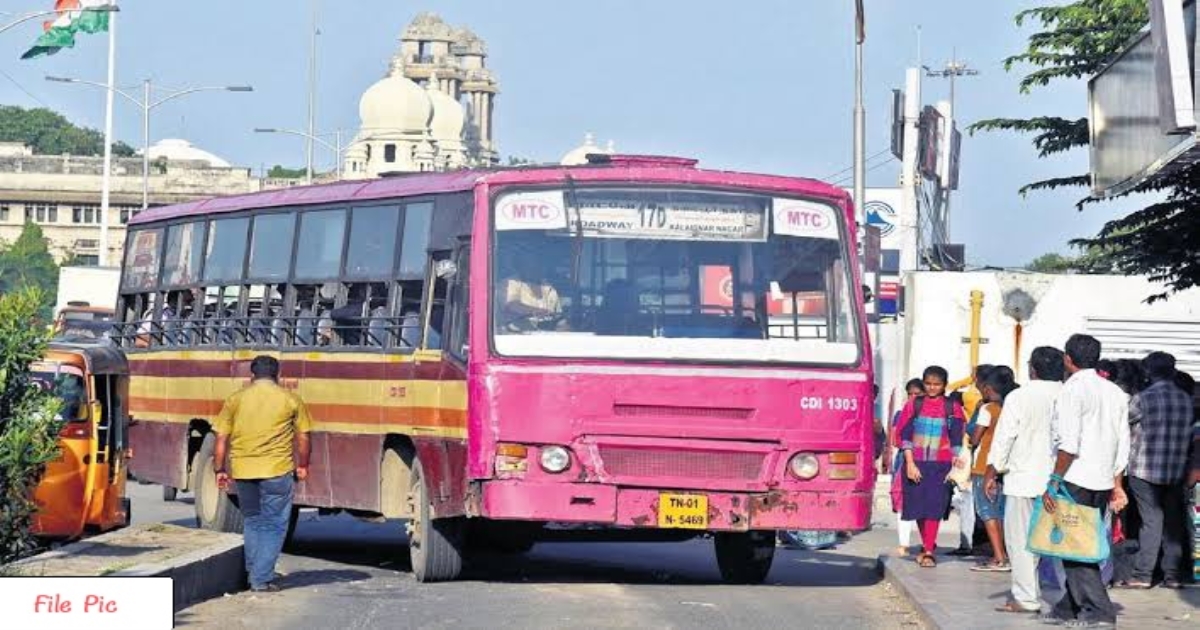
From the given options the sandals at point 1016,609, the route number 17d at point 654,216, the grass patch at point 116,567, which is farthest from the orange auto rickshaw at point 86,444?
the sandals at point 1016,609

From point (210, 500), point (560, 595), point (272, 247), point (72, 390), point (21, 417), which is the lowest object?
point (560, 595)

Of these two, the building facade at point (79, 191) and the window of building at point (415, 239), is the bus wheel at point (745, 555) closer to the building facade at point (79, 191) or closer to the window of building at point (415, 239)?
the window of building at point (415, 239)

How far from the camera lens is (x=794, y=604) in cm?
1636

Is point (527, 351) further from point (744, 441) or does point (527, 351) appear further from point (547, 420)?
point (744, 441)

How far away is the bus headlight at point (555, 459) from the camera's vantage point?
16.1 meters

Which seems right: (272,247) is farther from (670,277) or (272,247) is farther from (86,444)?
(670,277)

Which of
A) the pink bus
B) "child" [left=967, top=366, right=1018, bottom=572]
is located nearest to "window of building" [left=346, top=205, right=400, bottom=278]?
the pink bus

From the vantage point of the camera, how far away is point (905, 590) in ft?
55.4

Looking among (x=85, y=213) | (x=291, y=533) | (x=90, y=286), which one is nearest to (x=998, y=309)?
(x=291, y=533)

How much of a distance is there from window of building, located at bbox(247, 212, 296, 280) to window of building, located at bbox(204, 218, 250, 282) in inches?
9.9

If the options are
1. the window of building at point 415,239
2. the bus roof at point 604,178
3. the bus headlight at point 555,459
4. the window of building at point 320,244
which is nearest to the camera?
the bus headlight at point 555,459

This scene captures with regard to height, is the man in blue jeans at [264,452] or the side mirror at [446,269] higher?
the side mirror at [446,269]

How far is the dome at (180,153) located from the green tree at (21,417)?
16626cm

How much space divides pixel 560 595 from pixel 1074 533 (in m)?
4.01
